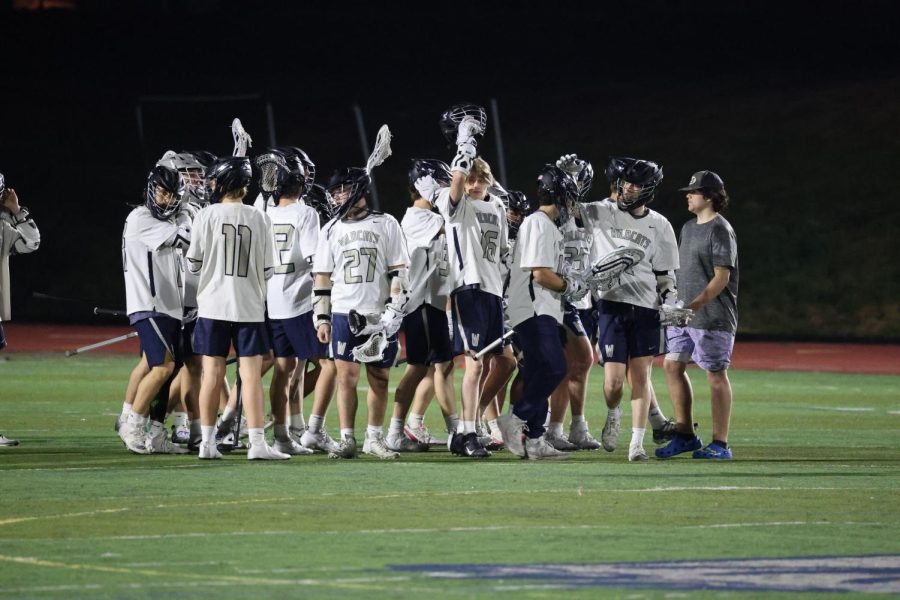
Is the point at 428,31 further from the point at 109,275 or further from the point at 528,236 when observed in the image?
the point at 528,236

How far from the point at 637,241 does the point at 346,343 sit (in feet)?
7.25

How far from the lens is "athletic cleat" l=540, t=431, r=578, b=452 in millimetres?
13344

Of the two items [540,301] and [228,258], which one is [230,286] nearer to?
[228,258]

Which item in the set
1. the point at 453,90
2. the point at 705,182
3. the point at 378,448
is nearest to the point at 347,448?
the point at 378,448

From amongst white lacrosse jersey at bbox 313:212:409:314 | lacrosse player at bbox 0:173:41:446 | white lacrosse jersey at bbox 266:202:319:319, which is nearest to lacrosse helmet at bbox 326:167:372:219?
white lacrosse jersey at bbox 313:212:409:314

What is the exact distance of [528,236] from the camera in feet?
39.8

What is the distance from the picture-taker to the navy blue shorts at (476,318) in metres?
12.5

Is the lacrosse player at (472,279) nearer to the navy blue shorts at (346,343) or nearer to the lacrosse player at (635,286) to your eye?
the navy blue shorts at (346,343)

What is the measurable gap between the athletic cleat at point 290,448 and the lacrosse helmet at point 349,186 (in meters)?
1.68

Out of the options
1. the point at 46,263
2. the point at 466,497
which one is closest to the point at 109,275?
the point at 46,263

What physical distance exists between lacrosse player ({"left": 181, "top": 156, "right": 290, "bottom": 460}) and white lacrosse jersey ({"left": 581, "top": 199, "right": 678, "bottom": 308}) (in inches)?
94.3

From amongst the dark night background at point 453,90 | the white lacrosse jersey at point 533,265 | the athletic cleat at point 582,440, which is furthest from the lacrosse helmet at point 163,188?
the dark night background at point 453,90

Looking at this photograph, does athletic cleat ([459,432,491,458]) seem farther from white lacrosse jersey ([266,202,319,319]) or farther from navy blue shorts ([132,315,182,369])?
navy blue shorts ([132,315,182,369])

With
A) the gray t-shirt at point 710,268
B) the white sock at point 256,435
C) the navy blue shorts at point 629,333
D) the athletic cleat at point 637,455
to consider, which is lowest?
the athletic cleat at point 637,455
